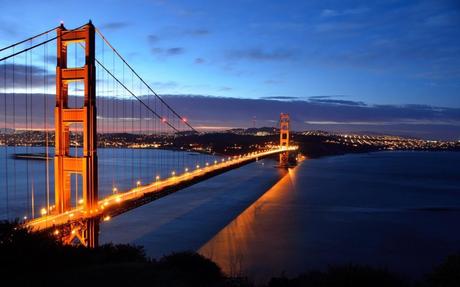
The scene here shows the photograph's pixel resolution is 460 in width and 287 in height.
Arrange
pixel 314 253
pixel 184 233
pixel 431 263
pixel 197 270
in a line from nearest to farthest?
pixel 197 270 < pixel 431 263 < pixel 314 253 < pixel 184 233

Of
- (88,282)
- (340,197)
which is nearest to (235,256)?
(88,282)

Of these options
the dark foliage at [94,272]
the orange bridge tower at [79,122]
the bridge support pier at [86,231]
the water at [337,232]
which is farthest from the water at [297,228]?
the dark foliage at [94,272]

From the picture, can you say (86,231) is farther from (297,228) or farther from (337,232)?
(337,232)

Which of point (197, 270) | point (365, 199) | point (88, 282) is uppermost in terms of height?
point (88, 282)

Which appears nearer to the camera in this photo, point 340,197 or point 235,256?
point 235,256

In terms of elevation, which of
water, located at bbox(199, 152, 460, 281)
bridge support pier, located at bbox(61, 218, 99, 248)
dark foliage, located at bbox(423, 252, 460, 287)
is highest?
dark foliage, located at bbox(423, 252, 460, 287)

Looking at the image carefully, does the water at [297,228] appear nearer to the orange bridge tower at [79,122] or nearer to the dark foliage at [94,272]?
the orange bridge tower at [79,122]

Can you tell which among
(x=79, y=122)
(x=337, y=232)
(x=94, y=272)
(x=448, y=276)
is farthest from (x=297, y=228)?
(x=94, y=272)

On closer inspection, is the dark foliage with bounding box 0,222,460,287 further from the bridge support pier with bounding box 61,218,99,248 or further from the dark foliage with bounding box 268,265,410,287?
the bridge support pier with bounding box 61,218,99,248

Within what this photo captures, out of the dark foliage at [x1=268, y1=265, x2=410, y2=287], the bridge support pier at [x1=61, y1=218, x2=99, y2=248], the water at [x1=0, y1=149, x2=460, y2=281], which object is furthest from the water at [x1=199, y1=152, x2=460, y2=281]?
the dark foliage at [x1=268, y1=265, x2=410, y2=287]

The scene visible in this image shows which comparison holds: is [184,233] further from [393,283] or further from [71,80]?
[393,283]
